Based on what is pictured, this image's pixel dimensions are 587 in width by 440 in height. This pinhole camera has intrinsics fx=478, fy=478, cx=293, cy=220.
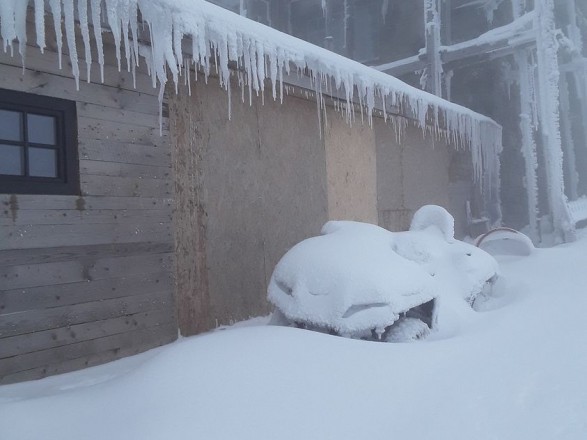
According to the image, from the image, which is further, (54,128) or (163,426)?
(54,128)

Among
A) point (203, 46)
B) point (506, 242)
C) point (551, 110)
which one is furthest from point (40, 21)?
point (551, 110)

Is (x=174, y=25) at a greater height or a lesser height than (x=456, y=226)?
greater

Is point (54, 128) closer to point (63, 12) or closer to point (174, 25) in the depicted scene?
point (63, 12)

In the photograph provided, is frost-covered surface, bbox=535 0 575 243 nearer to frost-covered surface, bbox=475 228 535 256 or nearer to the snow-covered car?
frost-covered surface, bbox=475 228 535 256

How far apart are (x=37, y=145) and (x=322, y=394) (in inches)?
128

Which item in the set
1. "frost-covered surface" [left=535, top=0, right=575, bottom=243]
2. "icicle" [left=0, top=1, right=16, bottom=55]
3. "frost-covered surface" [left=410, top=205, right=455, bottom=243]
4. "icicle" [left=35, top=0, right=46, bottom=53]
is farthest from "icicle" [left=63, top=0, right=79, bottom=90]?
"frost-covered surface" [left=535, top=0, right=575, bottom=243]

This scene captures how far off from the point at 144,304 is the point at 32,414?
7.90 ft

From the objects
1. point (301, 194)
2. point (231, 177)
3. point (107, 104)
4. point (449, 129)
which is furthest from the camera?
point (449, 129)

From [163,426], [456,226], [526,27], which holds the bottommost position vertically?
[163,426]

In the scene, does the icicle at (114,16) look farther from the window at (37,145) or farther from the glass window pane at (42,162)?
the glass window pane at (42,162)

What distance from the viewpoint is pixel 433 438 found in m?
2.33

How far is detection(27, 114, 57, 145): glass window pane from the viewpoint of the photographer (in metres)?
4.11

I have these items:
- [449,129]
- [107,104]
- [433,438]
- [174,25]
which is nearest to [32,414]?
[433,438]

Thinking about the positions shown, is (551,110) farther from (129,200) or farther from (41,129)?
(41,129)
